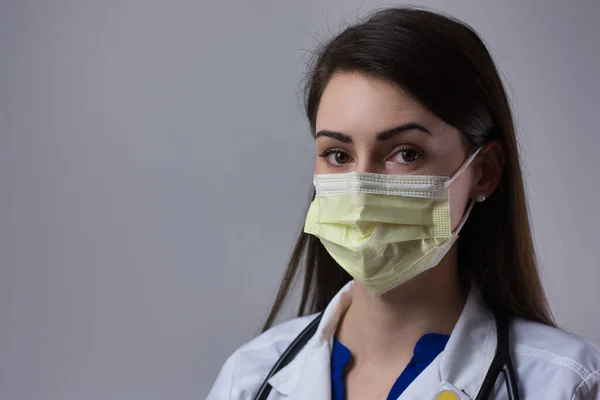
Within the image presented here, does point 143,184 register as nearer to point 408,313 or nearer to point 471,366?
point 408,313

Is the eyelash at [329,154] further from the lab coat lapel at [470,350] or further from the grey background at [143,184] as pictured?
the grey background at [143,184]

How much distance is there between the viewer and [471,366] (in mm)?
2094

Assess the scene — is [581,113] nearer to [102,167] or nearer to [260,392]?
[260,392]

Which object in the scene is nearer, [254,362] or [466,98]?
[466,98]

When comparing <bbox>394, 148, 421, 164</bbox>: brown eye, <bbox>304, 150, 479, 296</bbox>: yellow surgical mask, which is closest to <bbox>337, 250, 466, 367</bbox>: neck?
<bbox>304, 150, 479, 296</bbox>: yellow surgical mask

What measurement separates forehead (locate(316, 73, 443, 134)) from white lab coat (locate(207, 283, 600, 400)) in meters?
0.55

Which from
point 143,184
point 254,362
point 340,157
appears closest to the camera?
point 340,157

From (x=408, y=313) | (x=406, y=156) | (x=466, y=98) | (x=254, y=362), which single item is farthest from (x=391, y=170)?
(x=254, y=362)

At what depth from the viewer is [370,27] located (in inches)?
82.5

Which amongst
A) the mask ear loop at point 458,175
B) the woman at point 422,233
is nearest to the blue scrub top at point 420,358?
the woman at point 422,233

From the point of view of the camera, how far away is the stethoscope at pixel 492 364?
6.56 feet

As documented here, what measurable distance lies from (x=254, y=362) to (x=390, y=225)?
68cm

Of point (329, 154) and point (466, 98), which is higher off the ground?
point (466, 98)

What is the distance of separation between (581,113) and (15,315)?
81.0 inches
